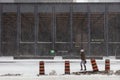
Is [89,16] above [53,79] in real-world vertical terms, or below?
above

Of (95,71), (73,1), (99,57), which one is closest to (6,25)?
(73,1)

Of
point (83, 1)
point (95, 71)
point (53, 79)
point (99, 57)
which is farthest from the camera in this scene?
point (83, 1)

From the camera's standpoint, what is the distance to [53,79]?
64.1 feet

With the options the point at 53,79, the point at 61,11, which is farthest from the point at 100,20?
the point at 53,79

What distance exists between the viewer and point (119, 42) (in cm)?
4291

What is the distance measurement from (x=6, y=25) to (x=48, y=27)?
405 centimetres

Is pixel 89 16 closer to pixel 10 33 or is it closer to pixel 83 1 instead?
pixel 83 1

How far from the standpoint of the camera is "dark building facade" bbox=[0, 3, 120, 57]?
42.9 metres

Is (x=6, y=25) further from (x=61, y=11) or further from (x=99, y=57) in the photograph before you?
(x=99, y=57)

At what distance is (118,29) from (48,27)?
6.76 m

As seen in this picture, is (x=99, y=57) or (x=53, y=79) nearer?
(x=53, y=79)

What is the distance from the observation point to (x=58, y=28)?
1702 inches

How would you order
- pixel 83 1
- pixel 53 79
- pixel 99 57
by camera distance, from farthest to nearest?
pixel 83 1 < pixel 99 57 < pixel 53 79

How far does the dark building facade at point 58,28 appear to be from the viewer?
42906 mm
